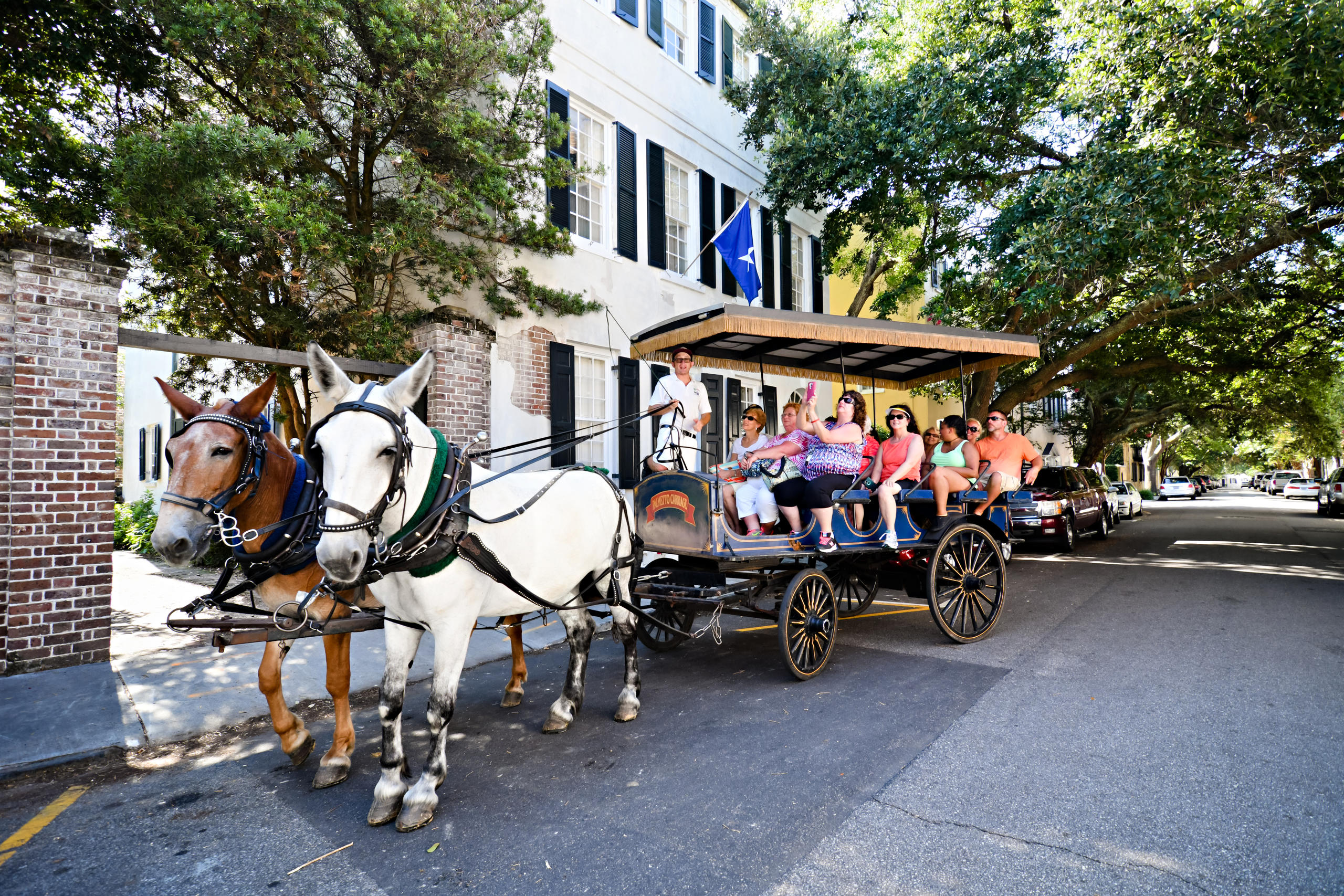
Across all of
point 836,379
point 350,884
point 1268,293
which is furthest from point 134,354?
point 1268,293

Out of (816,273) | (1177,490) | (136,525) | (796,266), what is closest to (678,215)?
(796,266)

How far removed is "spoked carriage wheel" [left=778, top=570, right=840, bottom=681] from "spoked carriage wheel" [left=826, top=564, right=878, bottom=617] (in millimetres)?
539

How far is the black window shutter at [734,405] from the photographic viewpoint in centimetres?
1368

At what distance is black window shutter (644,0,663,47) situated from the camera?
A: 12281mm

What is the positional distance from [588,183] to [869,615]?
7.89 meters

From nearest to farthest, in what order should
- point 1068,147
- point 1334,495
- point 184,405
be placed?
point 184,405 < point 1068,147 < point 1334,495

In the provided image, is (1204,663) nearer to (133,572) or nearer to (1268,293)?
(1268,293)

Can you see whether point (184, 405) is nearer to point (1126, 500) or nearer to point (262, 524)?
point (262, 524)

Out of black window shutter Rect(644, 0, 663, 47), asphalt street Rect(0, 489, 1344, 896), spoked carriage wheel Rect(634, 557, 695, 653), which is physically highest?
black window shutter Rect(644, 0, 663, 47)

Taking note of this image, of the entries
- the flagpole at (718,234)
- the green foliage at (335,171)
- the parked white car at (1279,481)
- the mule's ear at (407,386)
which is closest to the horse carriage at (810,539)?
the mule's ear at (407,386)

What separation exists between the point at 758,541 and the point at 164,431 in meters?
17.2

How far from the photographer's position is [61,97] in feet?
27.1

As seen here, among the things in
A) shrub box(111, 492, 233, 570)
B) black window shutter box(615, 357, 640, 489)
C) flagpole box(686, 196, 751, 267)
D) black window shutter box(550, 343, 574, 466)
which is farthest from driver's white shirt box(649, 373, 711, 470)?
shrub box(111, 492, 233, 570)

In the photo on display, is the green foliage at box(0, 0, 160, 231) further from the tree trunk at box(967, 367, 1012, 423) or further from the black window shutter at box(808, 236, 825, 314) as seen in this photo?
the tree trunk at box(967, 367, 1012, 423)
